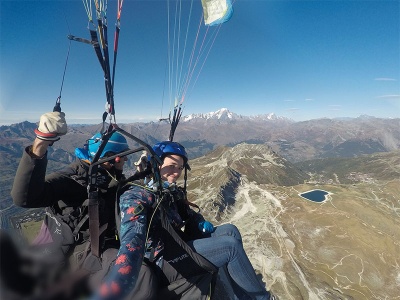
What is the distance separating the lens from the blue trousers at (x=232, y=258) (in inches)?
250

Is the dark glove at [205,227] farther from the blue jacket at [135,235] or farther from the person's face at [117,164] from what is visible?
the person's face at [117,164]

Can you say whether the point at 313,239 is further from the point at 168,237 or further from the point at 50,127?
the point at 50,127

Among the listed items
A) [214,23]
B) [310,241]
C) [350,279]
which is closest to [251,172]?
[310,241]

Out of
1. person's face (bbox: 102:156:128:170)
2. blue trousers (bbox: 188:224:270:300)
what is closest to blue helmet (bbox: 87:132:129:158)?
person's face (bbox: 102:156:128:170)

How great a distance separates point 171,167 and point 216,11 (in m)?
9.69

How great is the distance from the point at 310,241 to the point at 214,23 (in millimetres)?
92086

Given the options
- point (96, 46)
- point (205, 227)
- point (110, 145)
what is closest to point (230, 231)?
point (205, 227)

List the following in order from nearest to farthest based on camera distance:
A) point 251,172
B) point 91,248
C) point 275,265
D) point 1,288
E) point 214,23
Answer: point 1,288, point 91,248, point 214,23, point 275,265, point 251,172

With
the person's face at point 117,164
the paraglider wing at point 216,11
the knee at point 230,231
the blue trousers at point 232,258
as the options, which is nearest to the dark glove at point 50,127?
the person's face at point 117,164

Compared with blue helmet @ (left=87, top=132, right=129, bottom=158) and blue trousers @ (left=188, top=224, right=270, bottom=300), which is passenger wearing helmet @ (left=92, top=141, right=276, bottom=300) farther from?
blue helmet @ (left=87, top=132, right=129, bottom=158)

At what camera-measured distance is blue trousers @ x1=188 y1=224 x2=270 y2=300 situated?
20.9ft

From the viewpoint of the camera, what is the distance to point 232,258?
6.47 metres

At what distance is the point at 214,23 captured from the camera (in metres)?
12.5

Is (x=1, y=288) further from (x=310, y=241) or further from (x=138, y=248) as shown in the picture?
(x=310, y=241)
